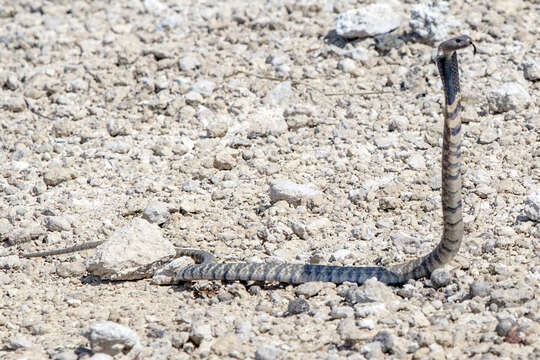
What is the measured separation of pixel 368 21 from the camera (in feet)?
28.2

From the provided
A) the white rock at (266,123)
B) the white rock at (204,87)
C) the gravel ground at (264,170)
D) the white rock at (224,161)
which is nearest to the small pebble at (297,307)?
the gravel ground at (264,170)

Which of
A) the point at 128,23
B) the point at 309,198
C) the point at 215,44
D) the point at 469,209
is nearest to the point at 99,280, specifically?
the point at 309,198

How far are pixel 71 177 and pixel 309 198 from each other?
2154 mm

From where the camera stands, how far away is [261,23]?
30.2 ft

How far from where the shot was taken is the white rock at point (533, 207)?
19.1 ft

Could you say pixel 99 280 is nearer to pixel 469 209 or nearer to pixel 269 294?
pixel 269 294

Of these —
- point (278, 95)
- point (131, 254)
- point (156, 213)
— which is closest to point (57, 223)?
point (156, 213)

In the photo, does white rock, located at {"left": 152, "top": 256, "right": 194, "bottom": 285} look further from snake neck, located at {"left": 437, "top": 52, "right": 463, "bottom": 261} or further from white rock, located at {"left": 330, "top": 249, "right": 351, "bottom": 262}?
snake neck, located at {"left": 437, "top": 52, "right": 463, "bottom": 261}

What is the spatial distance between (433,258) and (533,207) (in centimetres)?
97

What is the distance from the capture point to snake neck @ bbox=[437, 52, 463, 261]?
4.74m

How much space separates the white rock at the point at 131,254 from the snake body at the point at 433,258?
0.84 ft

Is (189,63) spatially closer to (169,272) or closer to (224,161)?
(224,161)

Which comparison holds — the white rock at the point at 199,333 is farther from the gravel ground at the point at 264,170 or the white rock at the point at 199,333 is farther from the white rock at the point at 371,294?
the white rock at the point at 371,294

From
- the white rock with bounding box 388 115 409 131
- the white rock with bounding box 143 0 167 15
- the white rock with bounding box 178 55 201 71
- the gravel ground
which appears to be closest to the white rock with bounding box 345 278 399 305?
the gravel ground
